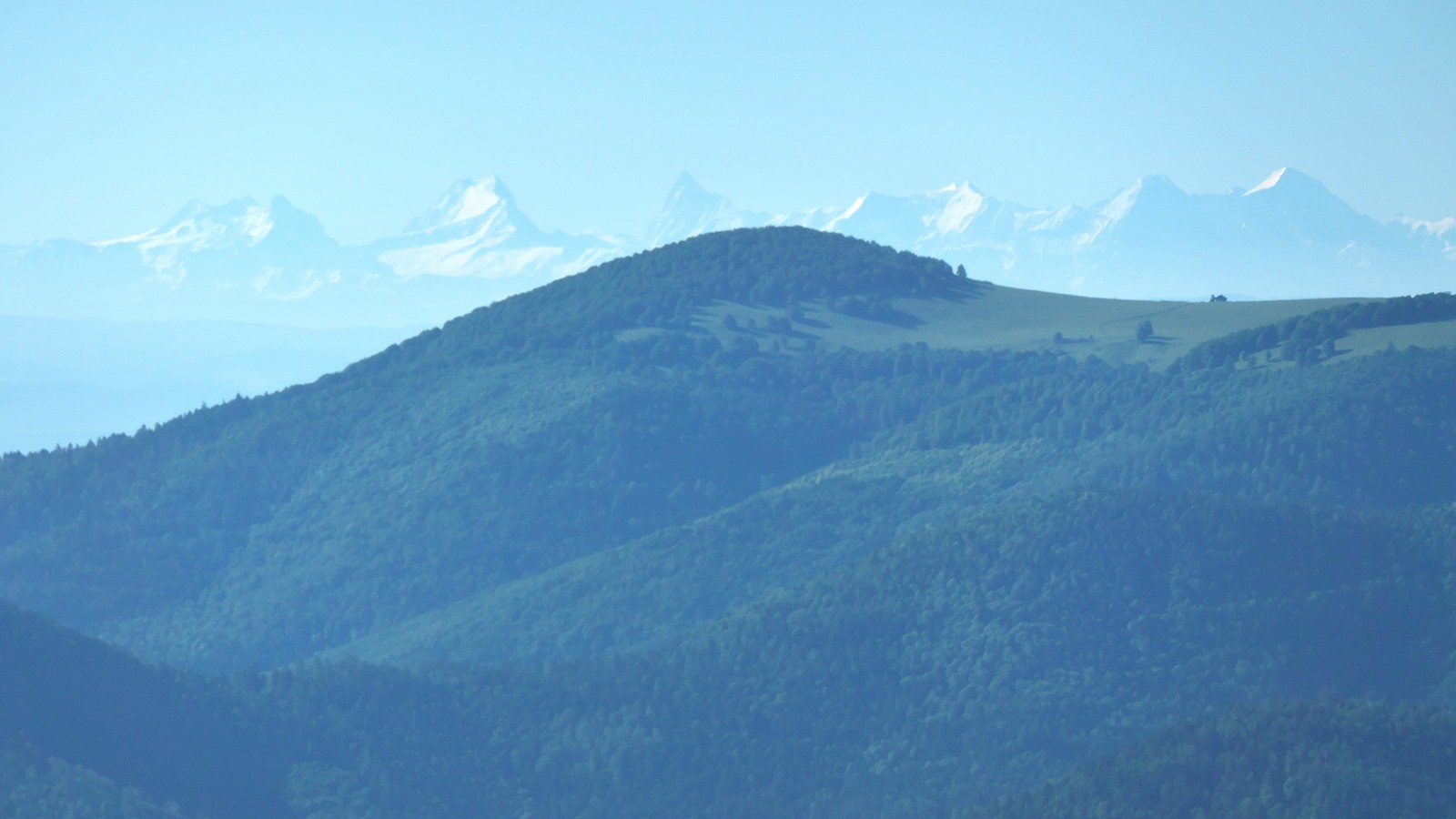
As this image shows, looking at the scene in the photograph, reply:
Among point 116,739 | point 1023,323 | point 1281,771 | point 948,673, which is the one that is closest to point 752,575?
point 948,673

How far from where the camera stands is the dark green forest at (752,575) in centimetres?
4934

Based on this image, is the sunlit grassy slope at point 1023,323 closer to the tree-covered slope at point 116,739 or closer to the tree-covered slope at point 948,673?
the tree-covered slope at point 948,673

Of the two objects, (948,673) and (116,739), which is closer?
(116,739)

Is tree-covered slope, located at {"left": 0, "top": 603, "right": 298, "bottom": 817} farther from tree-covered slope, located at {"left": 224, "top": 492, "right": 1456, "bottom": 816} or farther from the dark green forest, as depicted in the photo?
tree-covered slope, located at {"left": 224, "top": 492, "right": 1456, "bottom": 816}

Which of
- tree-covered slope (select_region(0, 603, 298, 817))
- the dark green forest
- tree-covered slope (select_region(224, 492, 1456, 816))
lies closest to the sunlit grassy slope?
the dark green forest

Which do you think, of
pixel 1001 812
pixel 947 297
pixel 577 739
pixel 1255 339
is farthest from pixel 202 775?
pixel 947 297

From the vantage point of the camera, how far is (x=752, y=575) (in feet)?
249

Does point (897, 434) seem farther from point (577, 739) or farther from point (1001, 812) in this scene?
point (1001, 812)

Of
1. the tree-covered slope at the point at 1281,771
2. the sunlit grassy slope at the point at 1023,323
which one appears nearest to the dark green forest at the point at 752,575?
the tree-covered slope at the point at 1281,771

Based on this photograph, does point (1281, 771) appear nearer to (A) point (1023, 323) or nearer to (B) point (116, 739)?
(B) point (116, 739)

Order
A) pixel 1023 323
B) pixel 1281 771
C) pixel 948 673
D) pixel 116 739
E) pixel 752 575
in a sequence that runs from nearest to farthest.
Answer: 1. pixel 1281 771
2. pixel 116 739
3. pixel 948 673
4. pixel 752 575
5. pixel 1023 323

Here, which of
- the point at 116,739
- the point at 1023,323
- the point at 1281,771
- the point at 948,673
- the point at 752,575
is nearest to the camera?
the point at 1281,771

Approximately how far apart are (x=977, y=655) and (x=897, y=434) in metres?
36.6

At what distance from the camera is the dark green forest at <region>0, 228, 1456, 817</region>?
4934 centimetres
